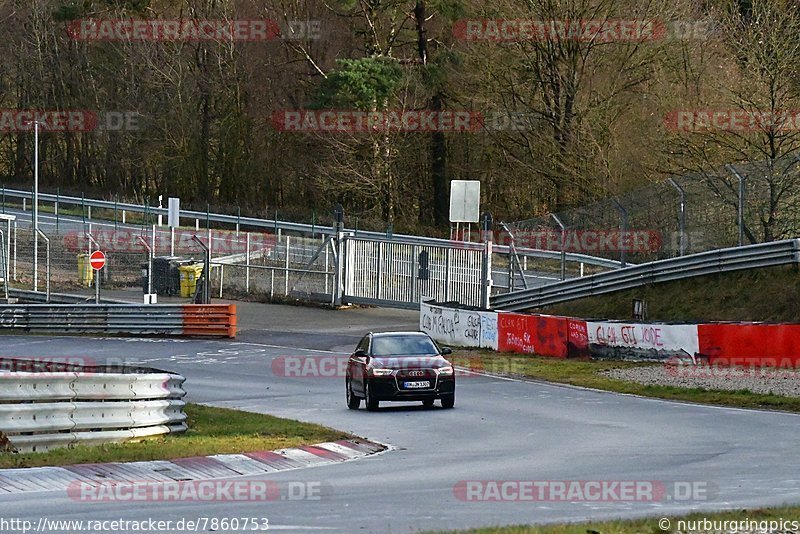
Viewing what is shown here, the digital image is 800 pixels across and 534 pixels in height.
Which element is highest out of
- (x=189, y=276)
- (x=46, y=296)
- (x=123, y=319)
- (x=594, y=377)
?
(x=189, y=276)

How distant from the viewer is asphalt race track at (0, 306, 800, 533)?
11398 mm

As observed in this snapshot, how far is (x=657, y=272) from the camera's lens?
34594 mm

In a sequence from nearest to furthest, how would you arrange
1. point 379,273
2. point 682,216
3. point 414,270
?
point 682,216 → point 414,270 → point 379,273

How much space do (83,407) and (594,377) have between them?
46.2 ft

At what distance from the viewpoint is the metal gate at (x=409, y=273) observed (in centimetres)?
4006

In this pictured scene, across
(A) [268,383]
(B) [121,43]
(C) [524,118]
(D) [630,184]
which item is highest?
(B) [121,43]

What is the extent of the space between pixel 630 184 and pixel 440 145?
55.8 ft

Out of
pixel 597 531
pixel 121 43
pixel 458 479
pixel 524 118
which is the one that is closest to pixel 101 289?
pixel 524 118

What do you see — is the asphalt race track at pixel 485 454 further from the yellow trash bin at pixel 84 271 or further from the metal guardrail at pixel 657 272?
the yellow trash bin at pixel 84 271

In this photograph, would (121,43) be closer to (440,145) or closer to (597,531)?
(440,145)

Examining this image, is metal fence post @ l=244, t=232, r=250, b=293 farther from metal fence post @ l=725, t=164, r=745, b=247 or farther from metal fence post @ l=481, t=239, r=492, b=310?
metal fence post @ l=725, t=164, r=745, b=247

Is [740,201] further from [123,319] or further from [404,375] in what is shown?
[123,319]

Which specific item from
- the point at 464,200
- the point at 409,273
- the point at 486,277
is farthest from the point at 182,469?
the point at 409,273

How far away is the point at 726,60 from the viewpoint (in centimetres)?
4912
